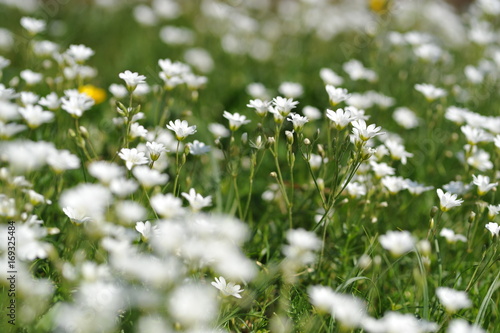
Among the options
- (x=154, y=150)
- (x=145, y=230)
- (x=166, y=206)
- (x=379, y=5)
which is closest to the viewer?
(x=166, y=206)

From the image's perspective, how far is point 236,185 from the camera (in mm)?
2508

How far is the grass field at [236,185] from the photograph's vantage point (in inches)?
67.0

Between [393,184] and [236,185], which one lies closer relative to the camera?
[236,185]

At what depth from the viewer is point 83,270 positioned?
164 cm

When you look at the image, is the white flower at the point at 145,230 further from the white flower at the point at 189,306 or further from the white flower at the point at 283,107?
the white flower at the point at 283,107

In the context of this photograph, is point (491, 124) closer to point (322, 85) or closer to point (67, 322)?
point (322, 85)

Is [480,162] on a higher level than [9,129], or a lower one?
lower

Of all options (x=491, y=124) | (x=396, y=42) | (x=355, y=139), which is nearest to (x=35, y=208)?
(x=355, y=139)

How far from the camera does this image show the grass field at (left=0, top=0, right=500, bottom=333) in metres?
1.70

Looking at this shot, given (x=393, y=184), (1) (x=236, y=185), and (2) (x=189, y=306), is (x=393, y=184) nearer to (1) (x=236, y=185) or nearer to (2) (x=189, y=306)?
(1) (x=236, y=185)

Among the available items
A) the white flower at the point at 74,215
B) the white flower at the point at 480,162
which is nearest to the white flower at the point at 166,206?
the white flower at the point at 74,215

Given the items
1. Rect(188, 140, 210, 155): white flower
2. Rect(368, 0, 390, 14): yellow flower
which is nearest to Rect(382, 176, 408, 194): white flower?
Rect(188, 140, 210, 155): white flower

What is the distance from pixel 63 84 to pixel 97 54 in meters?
1.84

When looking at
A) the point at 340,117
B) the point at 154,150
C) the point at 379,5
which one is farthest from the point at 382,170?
the point at 379,5
